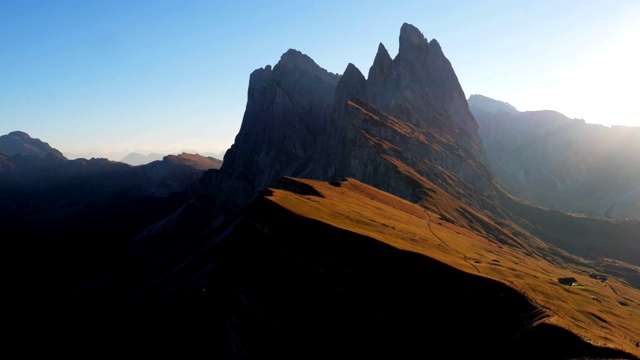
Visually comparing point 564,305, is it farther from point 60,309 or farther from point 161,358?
point 60,309

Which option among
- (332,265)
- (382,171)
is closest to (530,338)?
(332,265)

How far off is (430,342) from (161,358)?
53.4 metres

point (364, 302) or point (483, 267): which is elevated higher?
point (483, 267)

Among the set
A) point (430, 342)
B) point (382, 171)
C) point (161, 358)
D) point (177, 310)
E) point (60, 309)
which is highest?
point (382, 171)

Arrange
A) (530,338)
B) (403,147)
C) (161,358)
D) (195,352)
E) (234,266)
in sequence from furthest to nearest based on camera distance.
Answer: (403,147) < (161,358) < (195,352) < (234,266) < (530,338)

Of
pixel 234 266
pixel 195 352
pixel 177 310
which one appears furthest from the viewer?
pixel 177 310

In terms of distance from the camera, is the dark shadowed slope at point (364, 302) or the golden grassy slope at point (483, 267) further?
the golden grassy slope at point (483, 267)

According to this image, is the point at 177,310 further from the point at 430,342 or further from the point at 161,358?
the point at 430,342

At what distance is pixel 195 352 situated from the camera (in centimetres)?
7000

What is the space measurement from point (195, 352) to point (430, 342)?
4382 cm

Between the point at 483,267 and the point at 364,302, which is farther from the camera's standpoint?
the point at 483,267

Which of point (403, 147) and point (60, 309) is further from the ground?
point (403, 147)

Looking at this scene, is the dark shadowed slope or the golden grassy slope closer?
the dark shadowed slope

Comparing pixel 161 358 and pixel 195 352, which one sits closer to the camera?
pixel 195 352
